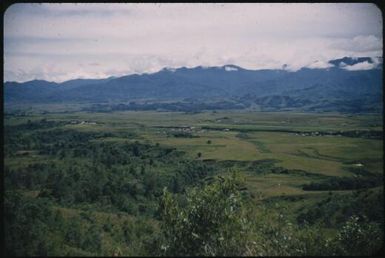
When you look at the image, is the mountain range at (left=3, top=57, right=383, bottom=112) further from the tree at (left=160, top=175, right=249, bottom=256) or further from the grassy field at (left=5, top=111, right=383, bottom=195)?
the tree at (left=160, top=175, right=249, bottom=256)

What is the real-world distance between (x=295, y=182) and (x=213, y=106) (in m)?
75.4

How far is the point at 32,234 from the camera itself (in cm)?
766

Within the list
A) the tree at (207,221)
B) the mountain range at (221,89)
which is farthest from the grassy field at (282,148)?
the mountain range at (221,89)

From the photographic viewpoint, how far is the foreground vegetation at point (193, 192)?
6410 millimetres

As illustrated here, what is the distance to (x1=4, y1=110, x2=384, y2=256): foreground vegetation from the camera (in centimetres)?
641

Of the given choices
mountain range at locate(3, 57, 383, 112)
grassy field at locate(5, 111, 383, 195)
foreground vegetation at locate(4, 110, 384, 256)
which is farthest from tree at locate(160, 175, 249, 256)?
mountain range at locate(3, 57, 383, 112)

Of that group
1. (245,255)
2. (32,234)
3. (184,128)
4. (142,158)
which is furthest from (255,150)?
(245,255)

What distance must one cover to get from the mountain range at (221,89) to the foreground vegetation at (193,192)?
60.3m

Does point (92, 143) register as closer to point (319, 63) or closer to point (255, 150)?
point (255, 150)

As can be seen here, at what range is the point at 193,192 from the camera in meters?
6.89

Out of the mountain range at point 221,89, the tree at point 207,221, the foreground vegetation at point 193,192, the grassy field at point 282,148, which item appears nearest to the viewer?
the tree at point 207,221

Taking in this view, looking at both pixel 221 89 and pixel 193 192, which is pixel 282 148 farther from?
pixel 221 89

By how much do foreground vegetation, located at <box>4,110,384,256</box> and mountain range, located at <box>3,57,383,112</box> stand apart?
60349 mm

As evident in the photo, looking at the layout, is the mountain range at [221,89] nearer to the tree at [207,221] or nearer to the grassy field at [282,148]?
the grassy field at [282,148]
